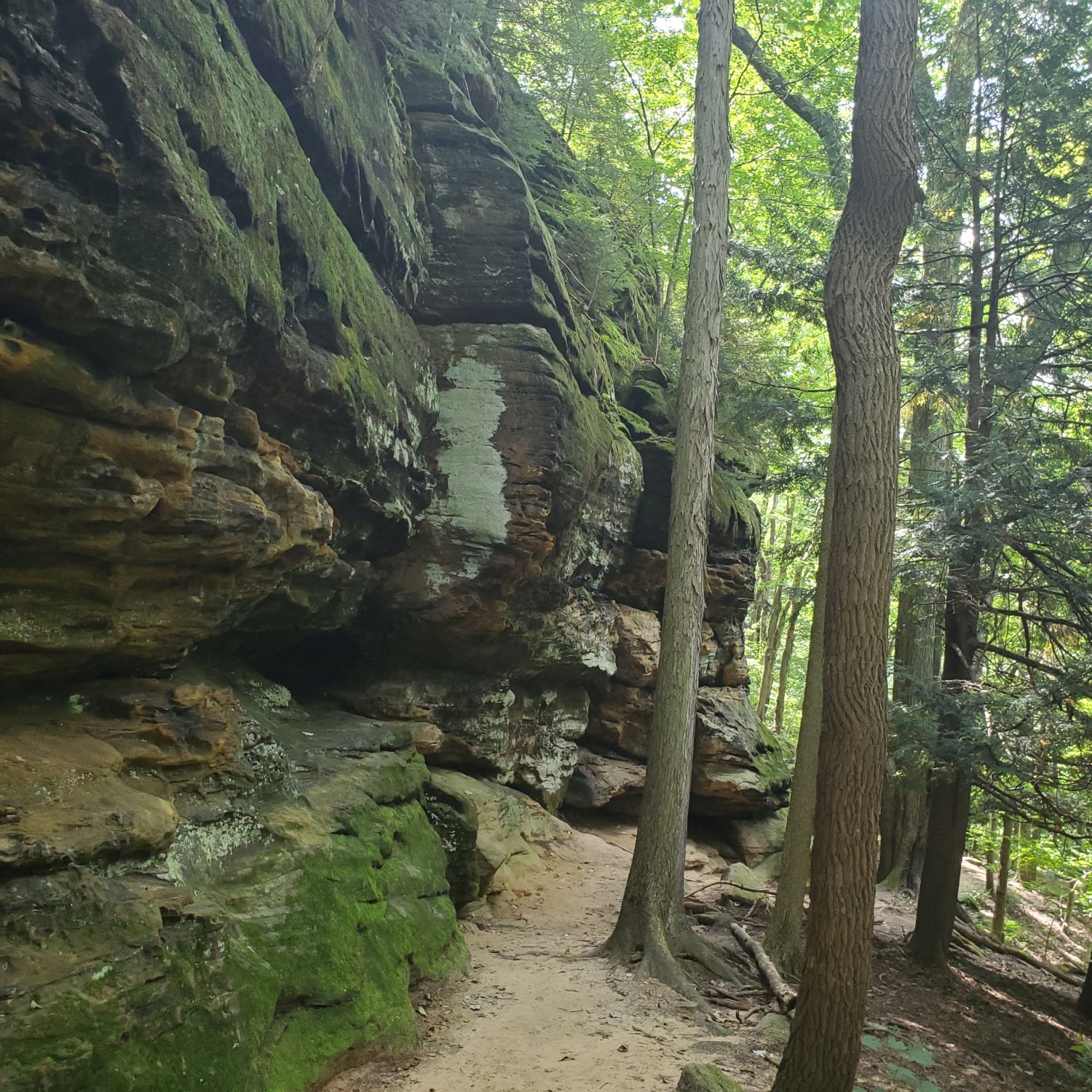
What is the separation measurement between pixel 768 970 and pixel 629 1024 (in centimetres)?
220

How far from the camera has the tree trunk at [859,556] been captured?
14.9 feet

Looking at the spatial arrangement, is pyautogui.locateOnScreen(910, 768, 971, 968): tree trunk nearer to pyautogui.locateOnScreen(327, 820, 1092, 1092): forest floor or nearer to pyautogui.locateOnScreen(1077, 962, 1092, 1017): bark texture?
pyautogui.locateOnScreen(327, 820, 1092, 1092): forest floor

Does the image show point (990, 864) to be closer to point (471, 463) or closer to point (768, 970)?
point (768, 970)

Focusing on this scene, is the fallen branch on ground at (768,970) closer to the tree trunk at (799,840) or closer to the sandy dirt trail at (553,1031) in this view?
the tree trunk at (799,840)

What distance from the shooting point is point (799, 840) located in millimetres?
8969

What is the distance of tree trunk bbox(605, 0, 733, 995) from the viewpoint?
809 cm

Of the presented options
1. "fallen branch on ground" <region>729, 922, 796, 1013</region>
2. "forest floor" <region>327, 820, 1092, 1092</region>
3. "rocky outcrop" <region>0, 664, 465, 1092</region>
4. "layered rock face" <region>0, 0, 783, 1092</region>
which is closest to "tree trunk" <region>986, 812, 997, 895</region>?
"forest floor" <region>327, 820, 1092, 1092</region>

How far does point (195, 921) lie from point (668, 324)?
16677 mm

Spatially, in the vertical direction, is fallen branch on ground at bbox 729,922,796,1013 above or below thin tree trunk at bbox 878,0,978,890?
below

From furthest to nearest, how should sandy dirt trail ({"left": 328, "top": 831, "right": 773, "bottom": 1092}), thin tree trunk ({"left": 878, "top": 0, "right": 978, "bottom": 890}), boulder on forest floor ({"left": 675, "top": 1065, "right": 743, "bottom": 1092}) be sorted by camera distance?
thin tree trunk ({"left": 878, "top": 0, "right": 978, "bottom": 890}), sandy dirt trail ({"left": 328, "top": 831, "right": 773, "bottom": 1092}), boulder on forest floor ({"left": 675, "top": 1065, "right": 743, "bottom": 1092})

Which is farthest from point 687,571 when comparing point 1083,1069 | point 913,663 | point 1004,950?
point 1004,950

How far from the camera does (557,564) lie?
11.4m

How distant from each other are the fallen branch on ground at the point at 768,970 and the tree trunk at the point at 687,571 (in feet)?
1.41

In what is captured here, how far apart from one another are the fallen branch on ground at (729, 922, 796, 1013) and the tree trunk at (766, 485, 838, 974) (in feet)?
0.70
